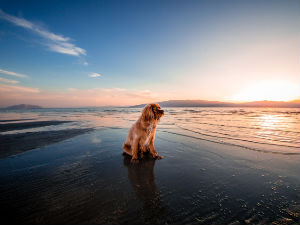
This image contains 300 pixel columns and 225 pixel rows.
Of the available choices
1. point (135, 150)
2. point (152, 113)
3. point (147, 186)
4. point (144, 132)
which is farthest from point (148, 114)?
point (147, 186)

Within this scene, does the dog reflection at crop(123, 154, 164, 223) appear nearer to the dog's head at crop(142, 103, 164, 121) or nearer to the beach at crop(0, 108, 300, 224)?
the beach at crop(0, 108, 300, 224)

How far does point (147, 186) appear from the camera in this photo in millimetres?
→ 3131

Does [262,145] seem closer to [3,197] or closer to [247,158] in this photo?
[247,158]

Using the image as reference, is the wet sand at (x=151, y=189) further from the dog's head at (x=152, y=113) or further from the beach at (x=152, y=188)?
the dog's head at (x=152, y=113)

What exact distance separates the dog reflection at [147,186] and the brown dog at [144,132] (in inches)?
13.0

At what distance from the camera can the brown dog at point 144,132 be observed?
175 inches

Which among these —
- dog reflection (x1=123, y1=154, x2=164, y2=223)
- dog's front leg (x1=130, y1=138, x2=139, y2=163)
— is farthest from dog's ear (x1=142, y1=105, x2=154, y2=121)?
dog reflection (x1=123, y1=154, x2=164, y2=223)

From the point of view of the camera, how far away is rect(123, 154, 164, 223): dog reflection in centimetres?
227

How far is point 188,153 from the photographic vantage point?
17.6 feet

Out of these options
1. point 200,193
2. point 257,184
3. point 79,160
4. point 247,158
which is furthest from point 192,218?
point 79,160

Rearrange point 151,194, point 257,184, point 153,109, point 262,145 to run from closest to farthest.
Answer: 1. point 151,194
2. point 257,184
3. point 153,109
4. point 262,145

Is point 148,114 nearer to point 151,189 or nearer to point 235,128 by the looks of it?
point 151,189

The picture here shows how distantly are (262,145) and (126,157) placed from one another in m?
6.38

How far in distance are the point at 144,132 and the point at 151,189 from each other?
6.44 ft
